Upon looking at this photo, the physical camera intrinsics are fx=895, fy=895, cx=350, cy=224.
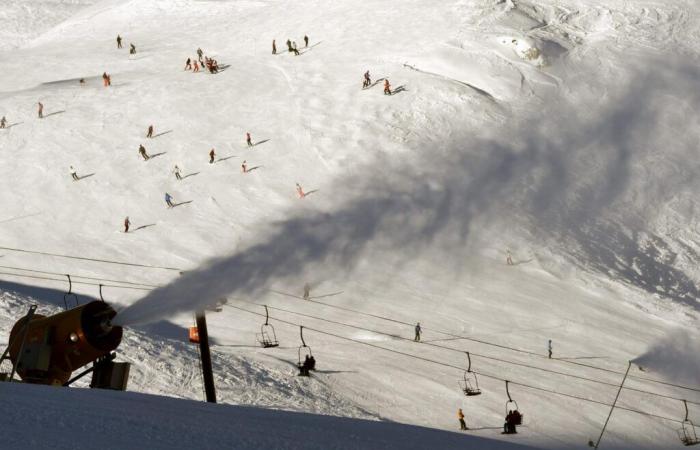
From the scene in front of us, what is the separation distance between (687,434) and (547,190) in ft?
71.5

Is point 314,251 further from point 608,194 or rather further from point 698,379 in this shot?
point 608,194

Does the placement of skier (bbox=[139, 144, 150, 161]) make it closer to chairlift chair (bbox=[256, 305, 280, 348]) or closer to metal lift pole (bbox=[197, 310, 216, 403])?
chairlift chair (bbox=[256, 305, 280, 348])

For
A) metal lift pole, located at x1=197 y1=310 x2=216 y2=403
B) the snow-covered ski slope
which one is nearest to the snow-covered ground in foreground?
the snow-covered ski slope

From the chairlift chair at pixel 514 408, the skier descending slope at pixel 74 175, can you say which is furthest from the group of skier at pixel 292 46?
the chairlift chair at pixel 514 408

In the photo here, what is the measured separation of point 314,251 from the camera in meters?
35.1

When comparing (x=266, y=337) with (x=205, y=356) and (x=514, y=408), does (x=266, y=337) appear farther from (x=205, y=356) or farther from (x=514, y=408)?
(x=205, y=356)

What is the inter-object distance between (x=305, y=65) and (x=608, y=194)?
23327mm

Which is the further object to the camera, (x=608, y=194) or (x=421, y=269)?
(x=608, y=194)

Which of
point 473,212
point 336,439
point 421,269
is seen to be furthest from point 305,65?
point 336,439

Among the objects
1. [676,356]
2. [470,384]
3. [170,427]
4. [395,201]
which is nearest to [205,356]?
[170,427]

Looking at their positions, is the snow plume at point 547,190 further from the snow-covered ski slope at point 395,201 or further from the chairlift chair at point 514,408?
the chairlift chair at point 514,408

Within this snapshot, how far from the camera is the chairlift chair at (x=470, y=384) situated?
29612mm

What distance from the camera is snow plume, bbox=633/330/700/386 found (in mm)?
35875

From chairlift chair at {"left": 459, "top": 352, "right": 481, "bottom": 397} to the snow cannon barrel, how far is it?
18122 millimetres
